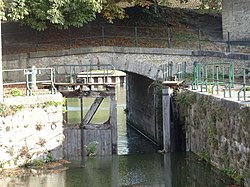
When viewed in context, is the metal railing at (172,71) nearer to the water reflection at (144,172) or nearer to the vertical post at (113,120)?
the vertical post at (113,120)

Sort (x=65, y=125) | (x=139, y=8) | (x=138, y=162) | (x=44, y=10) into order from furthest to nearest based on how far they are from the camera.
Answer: (x=139, y=8), (x=44, y=10), (x=65, y=125), (x=138, y=162)

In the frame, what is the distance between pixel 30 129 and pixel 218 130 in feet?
20.8

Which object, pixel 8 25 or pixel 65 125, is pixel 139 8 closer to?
pixel 8 25

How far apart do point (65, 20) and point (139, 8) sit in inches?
277

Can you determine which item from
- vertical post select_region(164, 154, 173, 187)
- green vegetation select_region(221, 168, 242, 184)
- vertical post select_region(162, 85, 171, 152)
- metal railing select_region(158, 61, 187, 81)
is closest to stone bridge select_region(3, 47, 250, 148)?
metal railing select_region(158, 61, 187, 81)

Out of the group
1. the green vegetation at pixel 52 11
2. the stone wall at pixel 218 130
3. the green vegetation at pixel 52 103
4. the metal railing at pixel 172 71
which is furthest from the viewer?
the green vegetation at pixel 52 11

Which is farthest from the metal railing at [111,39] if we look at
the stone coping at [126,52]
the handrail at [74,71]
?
the handrail at [74,71]

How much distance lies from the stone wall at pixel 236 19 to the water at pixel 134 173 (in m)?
8.20

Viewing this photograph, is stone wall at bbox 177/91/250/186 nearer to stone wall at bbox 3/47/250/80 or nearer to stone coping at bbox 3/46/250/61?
stone wall at bbox 3/47/250/80

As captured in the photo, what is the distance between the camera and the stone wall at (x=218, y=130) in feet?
50.0

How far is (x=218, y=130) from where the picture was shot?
17.7 m

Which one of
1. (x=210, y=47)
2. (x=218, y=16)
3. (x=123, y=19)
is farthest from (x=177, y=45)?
(x=218, y=16)

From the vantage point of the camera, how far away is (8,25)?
97.6 feet

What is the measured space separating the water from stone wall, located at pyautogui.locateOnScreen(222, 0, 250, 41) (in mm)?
8199
